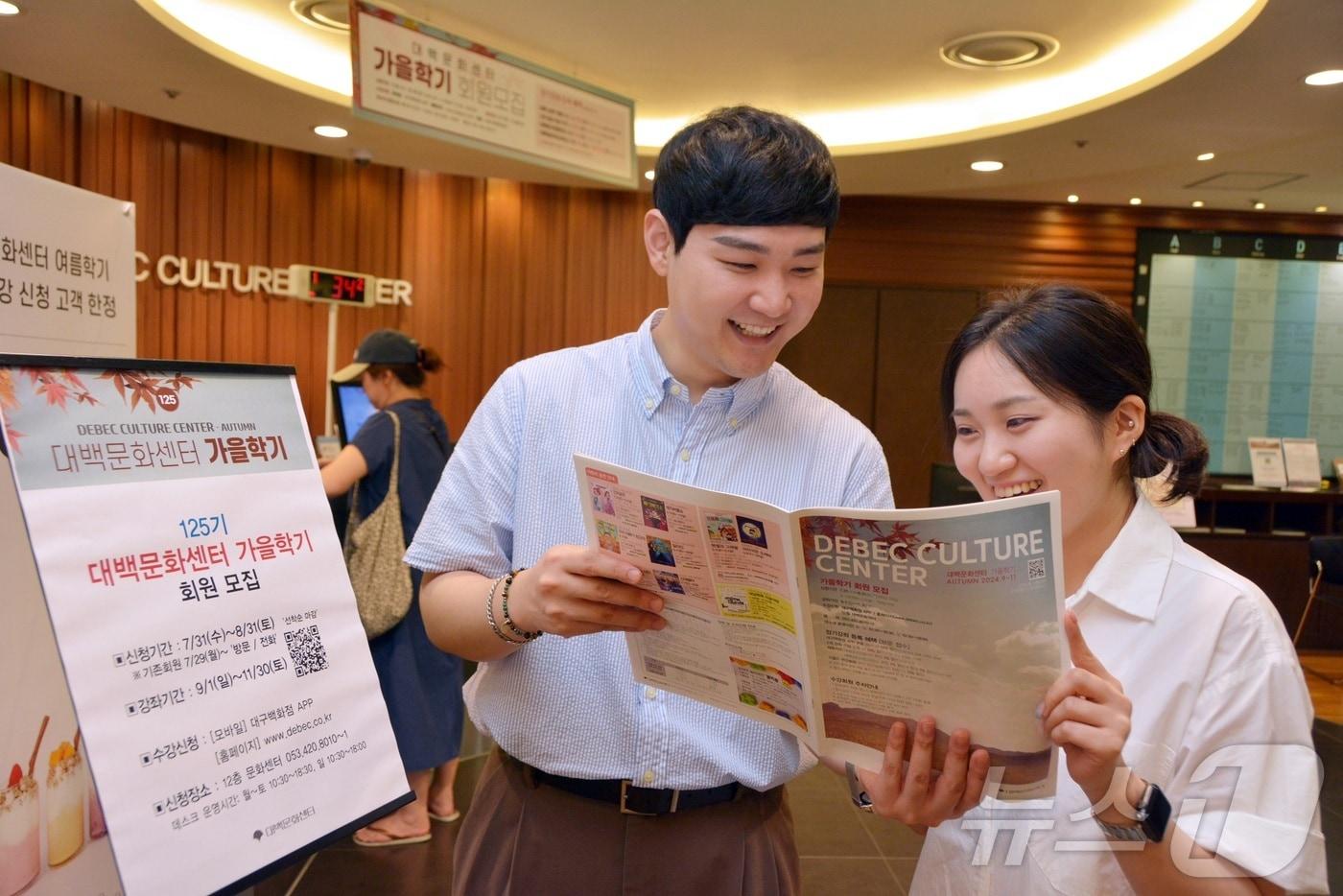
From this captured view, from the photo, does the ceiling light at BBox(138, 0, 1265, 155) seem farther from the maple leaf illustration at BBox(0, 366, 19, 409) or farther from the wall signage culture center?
the maple leaf illustration at BBox(0, 366, 19, 409)

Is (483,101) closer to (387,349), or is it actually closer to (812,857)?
(387,349)

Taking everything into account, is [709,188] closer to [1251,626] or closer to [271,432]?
[271,432]

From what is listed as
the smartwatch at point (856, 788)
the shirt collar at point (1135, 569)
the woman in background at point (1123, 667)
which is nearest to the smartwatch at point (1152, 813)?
the woman in background at point (1123, 667)

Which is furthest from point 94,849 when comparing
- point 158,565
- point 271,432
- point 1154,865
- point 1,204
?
point 1154,865

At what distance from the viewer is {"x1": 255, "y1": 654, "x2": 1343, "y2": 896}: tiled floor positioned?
10.4 feet

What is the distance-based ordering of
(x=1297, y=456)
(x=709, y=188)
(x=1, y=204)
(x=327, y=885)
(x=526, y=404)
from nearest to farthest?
1. (x=709, y=188)
2. (x=526, y=404)
3. (x=1, y=204)
4. (x=327, y=885)
5. (x=1297, y=456)

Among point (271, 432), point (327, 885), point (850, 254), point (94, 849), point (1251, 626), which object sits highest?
point (850, 254)

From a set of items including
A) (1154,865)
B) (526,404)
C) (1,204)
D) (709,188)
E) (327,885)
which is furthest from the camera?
(327,885)

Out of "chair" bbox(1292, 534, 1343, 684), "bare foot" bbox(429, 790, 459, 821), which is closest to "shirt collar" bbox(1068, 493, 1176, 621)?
"bare foot" bbox(429, 790, 459, 821)

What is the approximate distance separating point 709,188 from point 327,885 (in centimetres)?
279

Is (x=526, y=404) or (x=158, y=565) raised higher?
(x=526, y=404)

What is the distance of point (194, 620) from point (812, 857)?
2906 mm

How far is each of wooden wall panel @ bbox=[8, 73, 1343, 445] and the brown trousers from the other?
5.33 meters

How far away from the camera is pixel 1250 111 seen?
5227 millimetres
